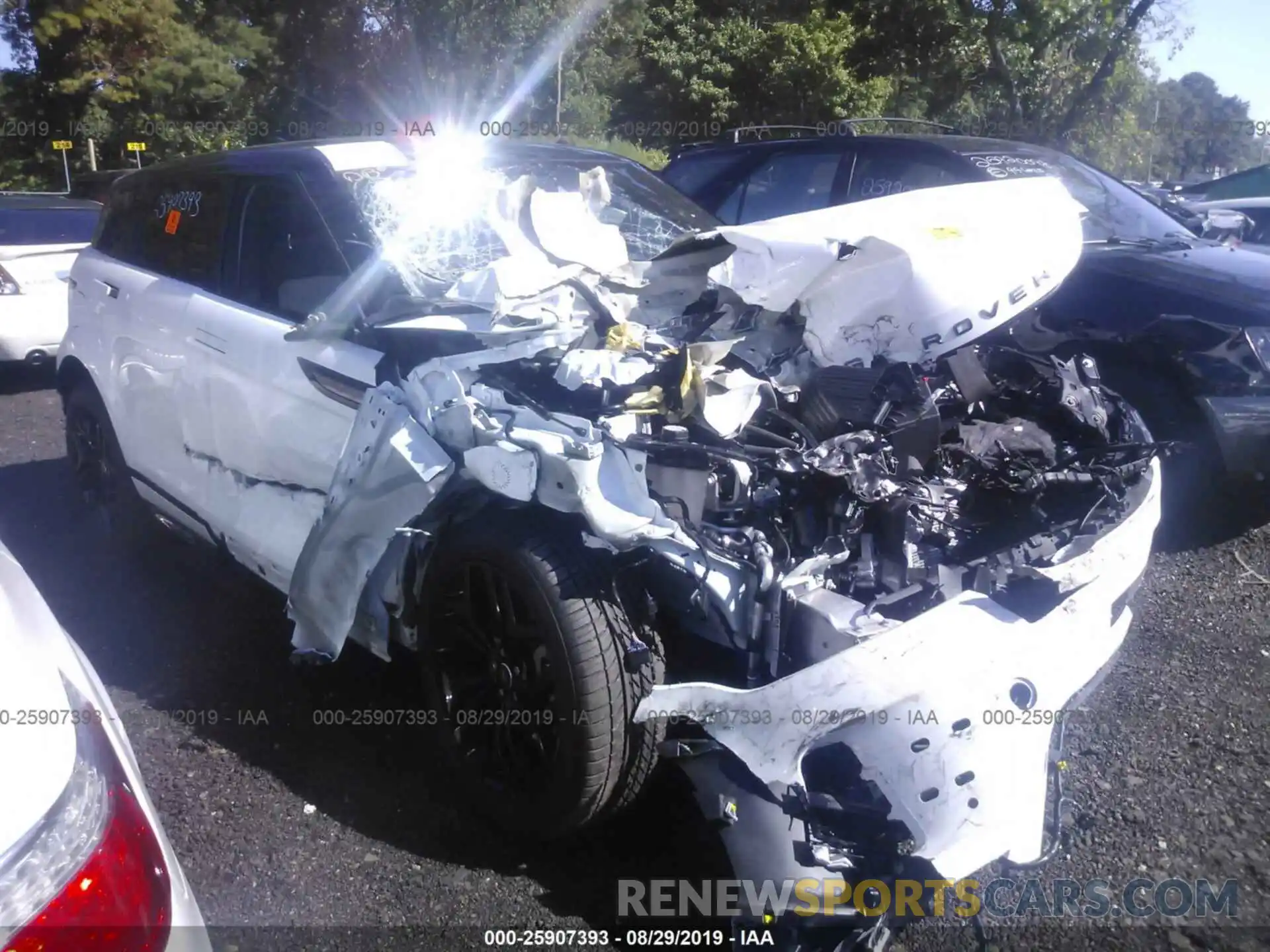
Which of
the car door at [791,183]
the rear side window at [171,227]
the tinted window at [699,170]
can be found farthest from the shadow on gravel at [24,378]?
the car door at [791,183]

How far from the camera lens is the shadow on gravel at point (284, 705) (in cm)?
275

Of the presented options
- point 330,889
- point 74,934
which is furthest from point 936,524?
point 74,934

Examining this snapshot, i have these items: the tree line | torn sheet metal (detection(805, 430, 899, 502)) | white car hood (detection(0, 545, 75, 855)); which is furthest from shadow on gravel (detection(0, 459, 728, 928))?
the tree line

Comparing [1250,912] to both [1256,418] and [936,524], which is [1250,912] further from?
[1256,418]

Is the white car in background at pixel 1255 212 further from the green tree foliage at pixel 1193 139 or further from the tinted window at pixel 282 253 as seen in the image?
the green tree foliage at pixel 1193 139

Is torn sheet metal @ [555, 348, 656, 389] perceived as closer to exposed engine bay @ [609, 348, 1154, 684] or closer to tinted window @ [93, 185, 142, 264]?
exposed engine bay @ [609, 348, 1154, 684]

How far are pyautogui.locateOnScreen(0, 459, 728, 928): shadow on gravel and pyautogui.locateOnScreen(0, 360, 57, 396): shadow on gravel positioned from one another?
13.1 ft

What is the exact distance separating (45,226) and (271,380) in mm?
7207

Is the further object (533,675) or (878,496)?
(533,675)

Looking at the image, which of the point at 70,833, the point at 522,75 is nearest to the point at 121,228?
the point at 70,833

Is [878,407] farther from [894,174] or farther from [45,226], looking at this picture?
[45,226]

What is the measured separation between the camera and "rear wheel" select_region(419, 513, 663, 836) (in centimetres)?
242

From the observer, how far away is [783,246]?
9.44ft

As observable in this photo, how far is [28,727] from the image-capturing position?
54.4 inches
